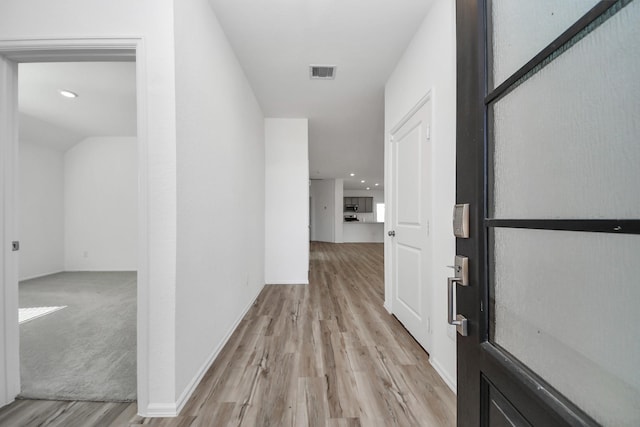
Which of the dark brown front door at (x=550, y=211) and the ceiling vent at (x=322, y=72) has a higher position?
the ceiling vent at (x=322, y=72)

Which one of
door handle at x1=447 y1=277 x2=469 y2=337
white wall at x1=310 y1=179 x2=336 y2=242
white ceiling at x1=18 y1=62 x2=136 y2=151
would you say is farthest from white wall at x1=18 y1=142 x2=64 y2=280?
white wall at x1=310 y1=179 x2=336 y2=242

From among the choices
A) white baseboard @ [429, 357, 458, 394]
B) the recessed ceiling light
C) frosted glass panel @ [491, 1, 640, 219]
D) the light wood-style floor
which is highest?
the recessed ceiling light

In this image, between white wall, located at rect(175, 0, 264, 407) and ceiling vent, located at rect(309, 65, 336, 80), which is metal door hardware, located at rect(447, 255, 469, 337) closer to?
white wall, located at rect(175, 0, 264, 407)

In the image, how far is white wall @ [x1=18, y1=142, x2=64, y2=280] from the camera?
4.22 m

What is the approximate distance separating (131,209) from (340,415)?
5.37 metres

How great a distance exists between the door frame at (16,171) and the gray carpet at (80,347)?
227mm

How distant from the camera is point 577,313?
1.45 ft

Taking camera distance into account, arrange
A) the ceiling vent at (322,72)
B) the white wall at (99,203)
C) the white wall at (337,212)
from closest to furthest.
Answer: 1. the ceiling vent at (322,72)
2. the white wall at (99,203)
3. the white wall at (337,212)

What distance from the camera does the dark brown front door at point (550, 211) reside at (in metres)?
0.37

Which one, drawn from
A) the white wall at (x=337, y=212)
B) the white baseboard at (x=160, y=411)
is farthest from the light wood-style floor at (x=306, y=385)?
the white wall at (x=337, y=212)

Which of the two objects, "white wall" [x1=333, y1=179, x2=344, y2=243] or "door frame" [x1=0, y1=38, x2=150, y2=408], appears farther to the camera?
"white wall" [x1=333, y1=179, x2=344, y2=243]

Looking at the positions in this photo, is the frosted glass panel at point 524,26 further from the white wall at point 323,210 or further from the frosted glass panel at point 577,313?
the white wall at point 323,210

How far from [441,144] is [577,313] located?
1.51m

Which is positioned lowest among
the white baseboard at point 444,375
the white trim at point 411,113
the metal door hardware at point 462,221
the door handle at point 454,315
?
the white baseboard at point 444,375
